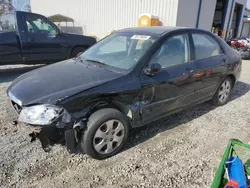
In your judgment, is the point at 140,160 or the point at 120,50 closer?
the point at 140,160

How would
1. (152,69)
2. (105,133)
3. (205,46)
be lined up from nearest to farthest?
(105,133)
(152,69)
(205,46)

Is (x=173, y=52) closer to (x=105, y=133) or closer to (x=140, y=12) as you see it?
(x=105, y=133)

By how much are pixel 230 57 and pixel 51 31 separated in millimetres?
5025

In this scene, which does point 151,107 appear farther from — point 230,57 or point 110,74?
point 230,57

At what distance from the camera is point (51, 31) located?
655 cm

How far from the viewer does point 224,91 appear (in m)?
4.44

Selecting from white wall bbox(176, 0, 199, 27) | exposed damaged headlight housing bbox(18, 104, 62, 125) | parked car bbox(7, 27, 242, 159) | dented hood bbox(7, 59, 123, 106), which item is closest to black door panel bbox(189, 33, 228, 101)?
parked car bbox(7, 27, 242, 159)

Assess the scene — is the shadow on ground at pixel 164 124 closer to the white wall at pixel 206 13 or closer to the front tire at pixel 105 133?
the front tire at pixel 105 133

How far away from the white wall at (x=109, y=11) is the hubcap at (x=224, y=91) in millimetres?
7952

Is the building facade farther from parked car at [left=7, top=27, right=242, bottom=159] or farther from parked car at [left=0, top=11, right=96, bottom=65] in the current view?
parked car at [left=7, top=27, right=242, bottom=159]

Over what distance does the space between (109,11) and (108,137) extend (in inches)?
550

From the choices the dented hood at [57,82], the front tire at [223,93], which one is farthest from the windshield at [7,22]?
the front tire at [223,93]

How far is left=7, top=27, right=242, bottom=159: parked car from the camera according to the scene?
2412 mm

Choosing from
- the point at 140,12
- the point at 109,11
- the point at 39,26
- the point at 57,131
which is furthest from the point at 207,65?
the point at 109,11
